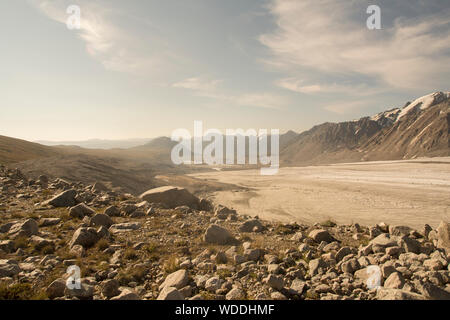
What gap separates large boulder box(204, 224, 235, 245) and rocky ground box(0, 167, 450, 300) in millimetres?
39

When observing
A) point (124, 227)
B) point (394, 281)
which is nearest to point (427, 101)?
point (394, 281)

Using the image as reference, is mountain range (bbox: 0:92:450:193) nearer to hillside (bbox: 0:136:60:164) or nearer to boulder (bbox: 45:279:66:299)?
hillside (bbox: 0:136:60:164)

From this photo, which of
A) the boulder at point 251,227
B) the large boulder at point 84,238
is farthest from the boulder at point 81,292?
A: the boulder at point 251,227

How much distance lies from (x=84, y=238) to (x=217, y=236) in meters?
4.56

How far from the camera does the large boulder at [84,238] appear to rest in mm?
7629

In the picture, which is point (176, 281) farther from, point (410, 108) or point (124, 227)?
point (410, 108)

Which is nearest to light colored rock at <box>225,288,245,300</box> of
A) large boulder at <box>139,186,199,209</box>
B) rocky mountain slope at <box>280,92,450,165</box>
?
large boulder at <box>139,186,199,209</box>

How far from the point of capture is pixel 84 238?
777cm

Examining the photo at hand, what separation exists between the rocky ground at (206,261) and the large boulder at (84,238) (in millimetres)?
32

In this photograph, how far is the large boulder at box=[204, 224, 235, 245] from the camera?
888 cm

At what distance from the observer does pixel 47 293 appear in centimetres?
501
